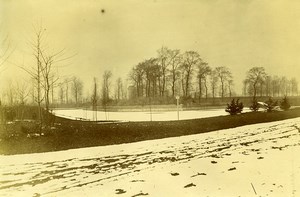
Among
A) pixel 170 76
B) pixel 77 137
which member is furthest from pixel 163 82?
pixel 77 137

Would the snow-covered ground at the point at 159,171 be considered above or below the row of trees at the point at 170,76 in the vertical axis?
below

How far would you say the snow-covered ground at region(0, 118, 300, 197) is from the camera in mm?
6113

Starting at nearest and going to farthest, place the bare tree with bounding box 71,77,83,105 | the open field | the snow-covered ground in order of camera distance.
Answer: the snow-covered ground → the open field → the bare tree with bounding box 71,77,83,105

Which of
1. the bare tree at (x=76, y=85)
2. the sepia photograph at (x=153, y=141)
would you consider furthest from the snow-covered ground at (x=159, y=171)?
the bare tree at (x=76, y=85)

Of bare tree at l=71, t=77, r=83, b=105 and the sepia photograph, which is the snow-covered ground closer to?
the sepia photograph

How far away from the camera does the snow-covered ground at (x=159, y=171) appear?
6.11 m

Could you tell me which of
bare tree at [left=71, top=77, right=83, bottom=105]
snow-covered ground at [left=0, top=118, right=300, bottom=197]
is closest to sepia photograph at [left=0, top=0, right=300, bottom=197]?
snow-covered ground at [left=0, top=118, right=300, bottom=197]

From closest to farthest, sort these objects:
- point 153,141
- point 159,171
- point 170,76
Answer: point 159,171
point 153,141
point 170,76

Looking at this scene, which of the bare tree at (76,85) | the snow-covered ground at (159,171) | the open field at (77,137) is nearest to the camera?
the snow-covered ground at (159,171)

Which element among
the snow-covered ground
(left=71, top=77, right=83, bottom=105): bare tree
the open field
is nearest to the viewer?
the snow-covered ground

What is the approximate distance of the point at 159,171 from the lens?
739cm

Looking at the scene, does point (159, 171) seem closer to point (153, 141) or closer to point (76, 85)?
point (153, 141)

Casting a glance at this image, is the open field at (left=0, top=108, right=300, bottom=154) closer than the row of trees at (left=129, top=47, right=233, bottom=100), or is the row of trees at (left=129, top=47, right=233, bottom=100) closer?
the open field at (left=0, top=108, right=300, bottom=154)

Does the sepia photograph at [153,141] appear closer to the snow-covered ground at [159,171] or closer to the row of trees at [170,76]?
the snow-covered ground at [159,171]
